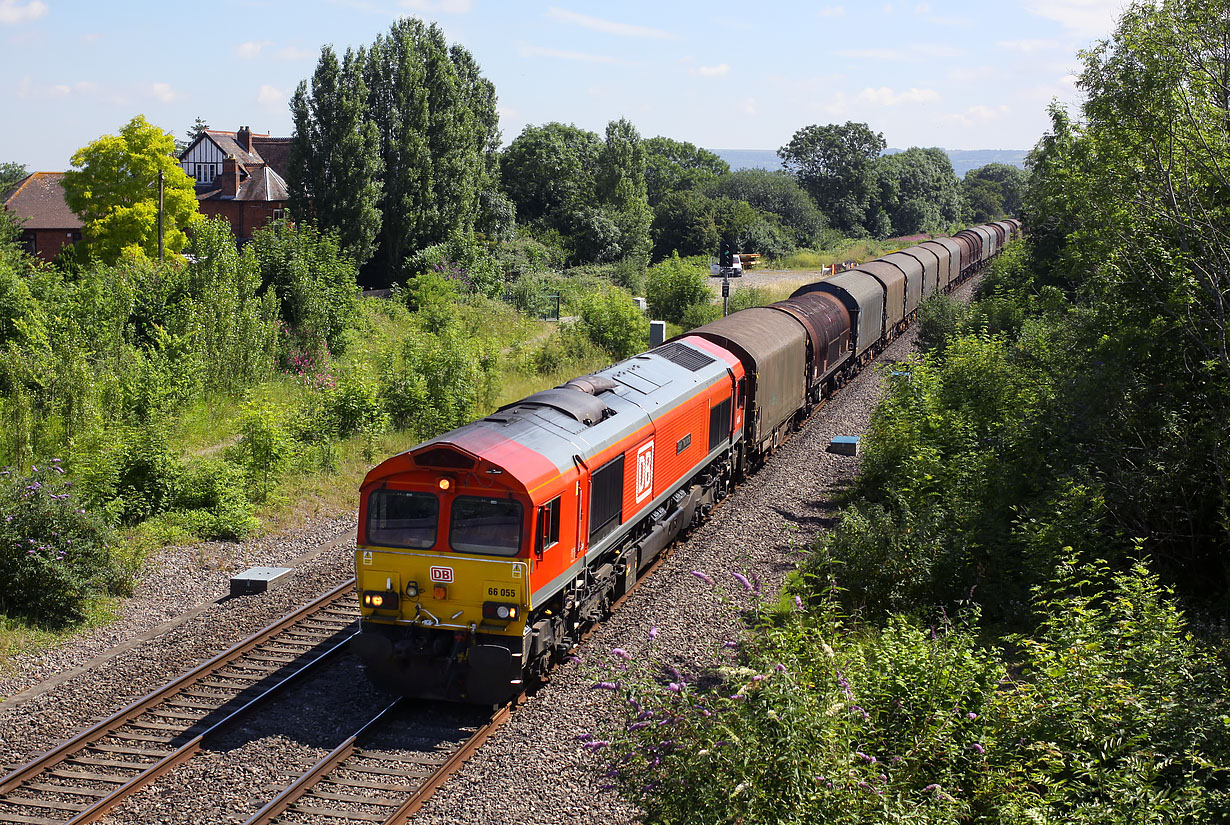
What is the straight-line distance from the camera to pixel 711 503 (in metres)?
19.5

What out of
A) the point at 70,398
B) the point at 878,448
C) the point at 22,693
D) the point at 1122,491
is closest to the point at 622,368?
the point at 878,448

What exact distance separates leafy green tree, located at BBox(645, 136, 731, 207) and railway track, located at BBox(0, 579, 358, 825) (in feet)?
220

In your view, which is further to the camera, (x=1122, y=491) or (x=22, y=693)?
(x=1122, y=491)

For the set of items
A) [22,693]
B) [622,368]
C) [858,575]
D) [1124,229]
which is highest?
[1124,229]

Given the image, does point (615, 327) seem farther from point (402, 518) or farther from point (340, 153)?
point (402, 518)

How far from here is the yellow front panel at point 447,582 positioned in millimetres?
11102

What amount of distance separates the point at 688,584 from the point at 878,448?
20.9 feet

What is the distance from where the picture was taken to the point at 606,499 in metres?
13.3

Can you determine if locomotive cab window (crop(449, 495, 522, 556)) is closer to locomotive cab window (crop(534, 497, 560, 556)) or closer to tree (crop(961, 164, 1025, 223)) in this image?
locomotive cab window (crop(534, 497, 560, 556))

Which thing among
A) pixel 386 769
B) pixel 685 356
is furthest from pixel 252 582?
pixel 685 356

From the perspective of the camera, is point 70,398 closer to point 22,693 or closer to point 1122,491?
point 22,693

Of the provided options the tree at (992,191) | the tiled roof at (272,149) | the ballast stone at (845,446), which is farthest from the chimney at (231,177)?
the tree at (992,191)

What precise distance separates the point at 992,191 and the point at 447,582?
147 metres

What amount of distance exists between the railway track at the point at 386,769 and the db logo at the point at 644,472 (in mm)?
4211
